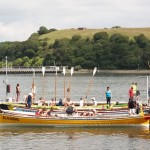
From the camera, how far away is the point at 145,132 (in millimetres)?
52531

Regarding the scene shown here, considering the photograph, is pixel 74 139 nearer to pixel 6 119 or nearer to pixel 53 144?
pixel 53 144

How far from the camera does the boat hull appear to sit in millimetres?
53812

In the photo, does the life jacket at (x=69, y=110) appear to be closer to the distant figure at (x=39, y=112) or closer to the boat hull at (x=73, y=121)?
the boat hull at (x=73, y=121)

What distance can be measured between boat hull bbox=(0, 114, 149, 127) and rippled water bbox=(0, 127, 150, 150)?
0.50 meters

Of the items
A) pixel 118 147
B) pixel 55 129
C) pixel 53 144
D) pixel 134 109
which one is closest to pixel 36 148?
pixel 53 144

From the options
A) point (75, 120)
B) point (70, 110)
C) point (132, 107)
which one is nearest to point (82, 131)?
point (75, 120)

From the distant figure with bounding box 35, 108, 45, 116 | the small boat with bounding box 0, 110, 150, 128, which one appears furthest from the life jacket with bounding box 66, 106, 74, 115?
the distant figure with bounding box 35, 108, 45, 116

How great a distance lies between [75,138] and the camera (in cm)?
4919

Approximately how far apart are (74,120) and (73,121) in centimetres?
13

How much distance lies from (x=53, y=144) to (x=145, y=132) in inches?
382

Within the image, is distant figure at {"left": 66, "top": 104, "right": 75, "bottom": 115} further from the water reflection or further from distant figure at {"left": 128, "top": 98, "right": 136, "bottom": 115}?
distant figure at {"left": 128, "top": 98, "right": 136, "bottom": 115}

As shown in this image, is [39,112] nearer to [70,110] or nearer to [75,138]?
[70,110]

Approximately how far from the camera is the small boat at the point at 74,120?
2118 inches

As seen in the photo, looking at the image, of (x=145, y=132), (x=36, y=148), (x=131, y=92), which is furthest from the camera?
(x=131, y=92)
